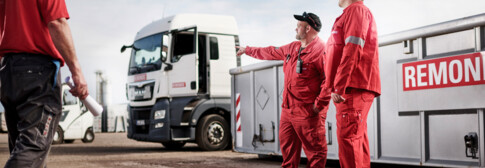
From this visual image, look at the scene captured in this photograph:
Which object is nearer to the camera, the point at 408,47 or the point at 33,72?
the point at 33,72

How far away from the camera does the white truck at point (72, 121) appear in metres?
16.5

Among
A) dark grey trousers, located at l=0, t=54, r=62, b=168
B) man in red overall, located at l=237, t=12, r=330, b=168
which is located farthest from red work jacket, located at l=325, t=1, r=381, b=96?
dark grey trousers, located at l=0, t=54, r=62, b=168

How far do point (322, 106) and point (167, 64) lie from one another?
24.3 feet

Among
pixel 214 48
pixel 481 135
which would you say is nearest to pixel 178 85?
pixel 214 48

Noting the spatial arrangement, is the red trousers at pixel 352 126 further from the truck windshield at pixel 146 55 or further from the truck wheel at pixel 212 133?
the truck windshield at pixel 146 55

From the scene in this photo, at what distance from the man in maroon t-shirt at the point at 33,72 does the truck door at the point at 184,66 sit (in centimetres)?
840

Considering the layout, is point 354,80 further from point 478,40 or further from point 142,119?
point 142,119

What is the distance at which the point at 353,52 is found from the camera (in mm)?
3715

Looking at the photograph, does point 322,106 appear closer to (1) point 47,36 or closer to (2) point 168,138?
(1) point 47,36

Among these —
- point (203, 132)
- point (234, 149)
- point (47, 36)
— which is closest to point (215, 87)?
point (203, 132)

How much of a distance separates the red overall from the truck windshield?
22.2ft

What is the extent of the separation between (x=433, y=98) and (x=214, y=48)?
22.2ft

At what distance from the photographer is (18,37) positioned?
2.81 m

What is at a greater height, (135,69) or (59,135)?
(135,69)
